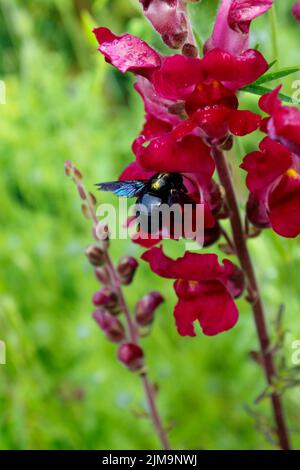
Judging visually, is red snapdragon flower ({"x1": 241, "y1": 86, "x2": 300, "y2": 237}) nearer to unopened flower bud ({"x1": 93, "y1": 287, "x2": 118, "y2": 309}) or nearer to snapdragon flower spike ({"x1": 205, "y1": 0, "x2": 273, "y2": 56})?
snapdragon flower spike ({"x1": 205, "y1": 0, "x2": 273, "y2": 56})

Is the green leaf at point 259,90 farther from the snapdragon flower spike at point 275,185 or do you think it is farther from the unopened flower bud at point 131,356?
the unopened flower bud at point 131,356

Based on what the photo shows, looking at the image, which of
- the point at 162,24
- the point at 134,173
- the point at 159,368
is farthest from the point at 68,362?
the point at 162,24

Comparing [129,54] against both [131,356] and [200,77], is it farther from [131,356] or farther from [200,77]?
[131,356]

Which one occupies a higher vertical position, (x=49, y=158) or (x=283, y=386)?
(x=49, y=158)

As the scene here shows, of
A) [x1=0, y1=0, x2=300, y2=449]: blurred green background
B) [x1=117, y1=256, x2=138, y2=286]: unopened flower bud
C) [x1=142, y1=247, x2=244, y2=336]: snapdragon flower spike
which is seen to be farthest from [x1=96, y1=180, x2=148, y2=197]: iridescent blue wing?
[x1=0, y1=0, x2=300, y2=449]: blurred green background

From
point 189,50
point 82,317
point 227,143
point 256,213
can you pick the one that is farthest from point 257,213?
point 82,317
